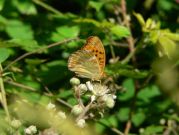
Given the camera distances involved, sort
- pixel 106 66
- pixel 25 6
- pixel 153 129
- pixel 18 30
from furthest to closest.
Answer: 1. pixel 25 6
2. pixel 18 30
3. pixel 153 129
4. pixel 106 66

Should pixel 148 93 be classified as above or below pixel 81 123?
above

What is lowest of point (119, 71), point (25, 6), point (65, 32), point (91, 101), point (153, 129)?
point (153, 129)

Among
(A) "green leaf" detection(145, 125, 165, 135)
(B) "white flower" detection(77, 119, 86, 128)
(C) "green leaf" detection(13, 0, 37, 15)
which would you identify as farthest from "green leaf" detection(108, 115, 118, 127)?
(B) "white flower" detection(77, 119, 86, 128)

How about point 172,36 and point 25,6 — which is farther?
point 25,6

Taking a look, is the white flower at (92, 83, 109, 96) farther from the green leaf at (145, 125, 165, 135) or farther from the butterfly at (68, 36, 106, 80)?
the green leaf at (145, 125, 165, 135)

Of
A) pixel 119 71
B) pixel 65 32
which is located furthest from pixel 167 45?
pixel 65 32

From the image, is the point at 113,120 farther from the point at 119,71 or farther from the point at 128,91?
the point at 119,71

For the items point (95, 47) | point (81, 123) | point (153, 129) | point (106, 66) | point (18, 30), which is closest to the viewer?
point (81, 123)
